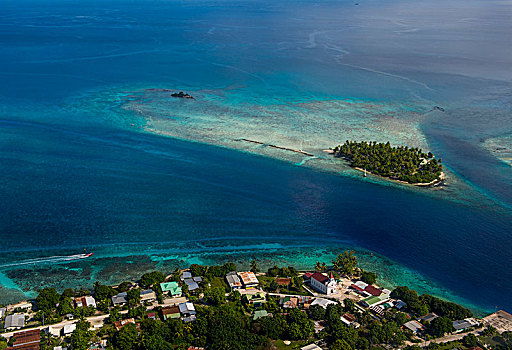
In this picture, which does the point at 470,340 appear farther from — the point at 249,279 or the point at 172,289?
the point at 172,289

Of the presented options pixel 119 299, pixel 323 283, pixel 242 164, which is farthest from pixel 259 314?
pixel 242 164

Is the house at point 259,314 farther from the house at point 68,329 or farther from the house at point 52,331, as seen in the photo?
the house at point 52,331

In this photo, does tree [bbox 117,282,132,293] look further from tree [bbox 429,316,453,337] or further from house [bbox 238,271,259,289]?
tree [bbox 429,316,453,337]

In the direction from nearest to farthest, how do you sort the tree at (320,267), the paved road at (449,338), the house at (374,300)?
1. the paved road at (449,338)
2. the house at (374,300)
3. the tree at (320,267)

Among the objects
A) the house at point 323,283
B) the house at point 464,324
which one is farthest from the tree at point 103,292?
the house at point 464,324

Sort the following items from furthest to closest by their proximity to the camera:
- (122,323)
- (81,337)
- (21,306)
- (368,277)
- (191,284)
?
1. (368,277)
2. (191,284)
3. (21,306)
4. (122,323)
5. (81,337)

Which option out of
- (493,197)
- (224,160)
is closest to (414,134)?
(493,197)
